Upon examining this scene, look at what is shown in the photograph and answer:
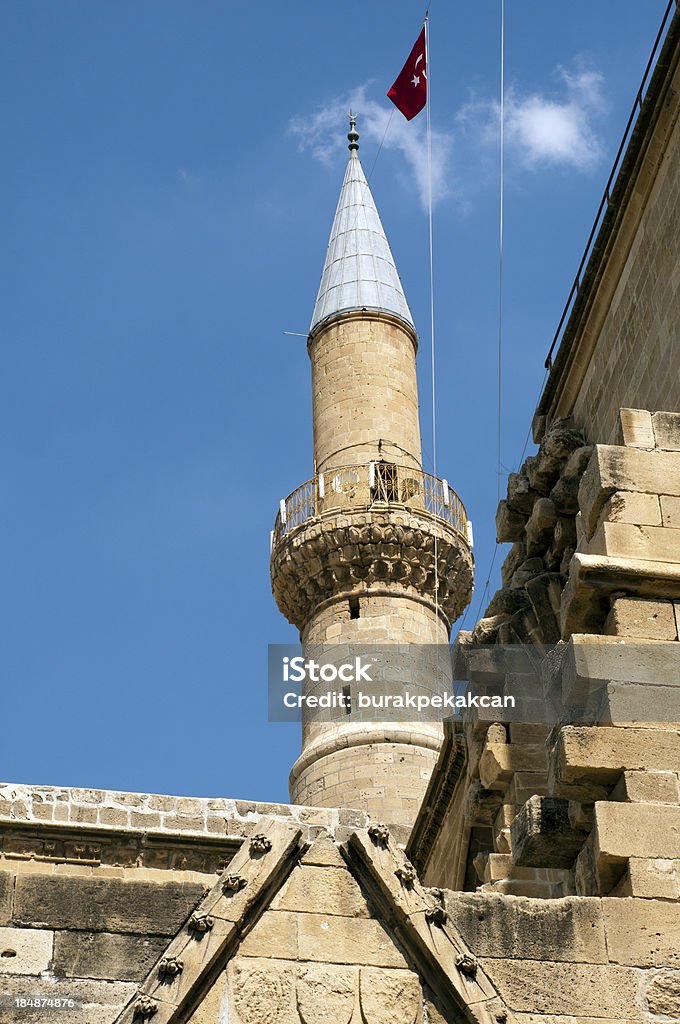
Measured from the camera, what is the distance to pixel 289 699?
21.6 meters

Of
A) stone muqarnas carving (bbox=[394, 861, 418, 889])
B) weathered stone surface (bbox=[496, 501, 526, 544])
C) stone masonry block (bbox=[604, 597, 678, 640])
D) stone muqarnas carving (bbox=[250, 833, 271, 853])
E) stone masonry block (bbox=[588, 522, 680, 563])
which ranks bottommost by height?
stone muqarnas carving (bbox=[394, 861, 418, 889])

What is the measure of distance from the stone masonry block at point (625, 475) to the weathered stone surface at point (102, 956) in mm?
2094

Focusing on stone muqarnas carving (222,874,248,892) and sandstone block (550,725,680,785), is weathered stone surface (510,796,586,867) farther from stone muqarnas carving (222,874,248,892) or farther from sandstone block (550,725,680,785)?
stone muqarnas carving (222,874,248,892)

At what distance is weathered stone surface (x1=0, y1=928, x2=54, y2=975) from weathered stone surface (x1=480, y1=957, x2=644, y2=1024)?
4.92 ft

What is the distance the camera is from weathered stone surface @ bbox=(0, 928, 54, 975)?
5312 mm

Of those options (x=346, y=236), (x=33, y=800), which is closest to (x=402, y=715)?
(x=346, y=236)

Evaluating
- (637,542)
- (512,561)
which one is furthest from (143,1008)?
(512,561)

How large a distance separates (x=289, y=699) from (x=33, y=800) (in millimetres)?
12570

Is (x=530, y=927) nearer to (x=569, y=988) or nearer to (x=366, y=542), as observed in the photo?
(x=569, y=988)

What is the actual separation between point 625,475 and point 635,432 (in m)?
0.22

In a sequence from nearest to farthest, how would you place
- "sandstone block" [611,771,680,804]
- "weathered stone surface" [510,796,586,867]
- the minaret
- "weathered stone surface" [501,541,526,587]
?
"sandstone block" [611,771,680,804]
"weathered stone surface" [510,796,586,867]
"weathered stone surface" [501,541,526,587]
the minaret

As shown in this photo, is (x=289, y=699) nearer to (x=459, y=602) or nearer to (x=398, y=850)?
(x=459, y=602)

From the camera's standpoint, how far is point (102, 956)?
5.45 meters

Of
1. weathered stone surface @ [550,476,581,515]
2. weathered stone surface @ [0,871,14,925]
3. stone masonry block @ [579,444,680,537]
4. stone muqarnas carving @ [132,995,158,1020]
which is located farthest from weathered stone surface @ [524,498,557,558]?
stone muqarnas carving @ [132,995,158,1020]
